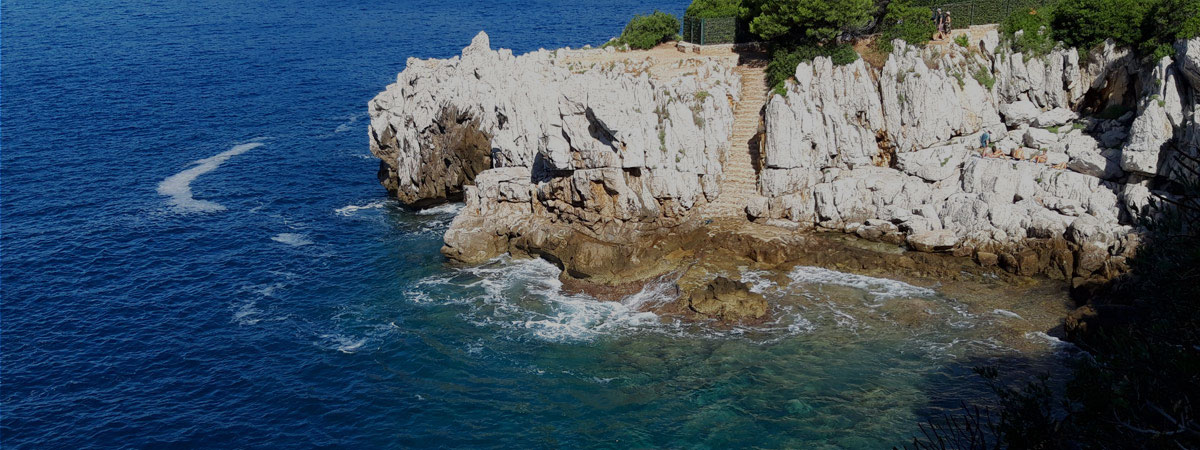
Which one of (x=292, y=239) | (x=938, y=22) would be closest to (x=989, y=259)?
(x=938, y=22)

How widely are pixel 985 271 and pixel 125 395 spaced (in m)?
45.9

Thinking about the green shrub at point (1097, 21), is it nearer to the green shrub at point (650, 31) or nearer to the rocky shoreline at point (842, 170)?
the rocky shoreline at point (842, 170)

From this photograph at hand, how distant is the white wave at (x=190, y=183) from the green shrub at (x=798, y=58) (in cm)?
4507

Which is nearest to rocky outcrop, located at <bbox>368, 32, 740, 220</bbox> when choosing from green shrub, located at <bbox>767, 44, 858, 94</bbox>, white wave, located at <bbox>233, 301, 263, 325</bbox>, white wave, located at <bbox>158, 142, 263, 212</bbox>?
green shrub, located at <bbox>767, 44, 858, 94</bbox>

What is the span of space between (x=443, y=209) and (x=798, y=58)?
2928 cm

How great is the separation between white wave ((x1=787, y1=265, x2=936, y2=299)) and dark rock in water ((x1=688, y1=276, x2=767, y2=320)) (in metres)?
4.34

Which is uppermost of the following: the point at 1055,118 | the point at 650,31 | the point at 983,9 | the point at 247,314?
the point at 983,9

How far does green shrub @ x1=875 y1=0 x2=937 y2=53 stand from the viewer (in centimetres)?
5791

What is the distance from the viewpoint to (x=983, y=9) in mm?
59250

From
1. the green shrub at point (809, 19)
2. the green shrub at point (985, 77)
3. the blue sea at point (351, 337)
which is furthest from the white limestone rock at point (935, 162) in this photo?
the green shrub at point (809, 19)

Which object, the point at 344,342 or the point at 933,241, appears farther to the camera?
the point at 933,241

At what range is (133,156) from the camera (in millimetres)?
81938

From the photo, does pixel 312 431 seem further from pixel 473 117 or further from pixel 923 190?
pixel 923 190

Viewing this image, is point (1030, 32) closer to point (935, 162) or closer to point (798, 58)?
point (935, 162)
